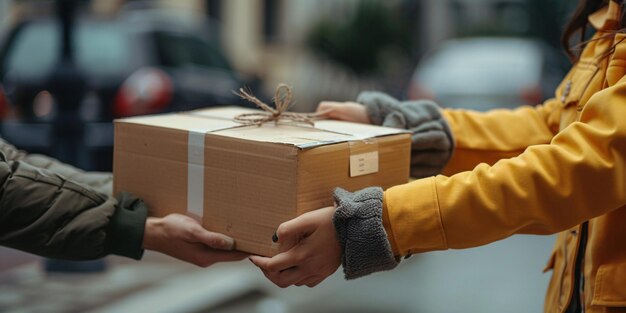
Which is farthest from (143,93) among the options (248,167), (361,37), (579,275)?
(361,37)

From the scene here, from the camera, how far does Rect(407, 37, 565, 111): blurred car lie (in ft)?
35.7

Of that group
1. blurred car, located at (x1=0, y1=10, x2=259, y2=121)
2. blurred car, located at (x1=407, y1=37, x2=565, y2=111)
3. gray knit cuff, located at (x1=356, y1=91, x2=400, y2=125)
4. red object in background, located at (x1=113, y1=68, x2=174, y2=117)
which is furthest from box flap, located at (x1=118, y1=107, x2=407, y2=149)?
blurred car, located at (x1=407, y1=37, x2=565, y2=111)

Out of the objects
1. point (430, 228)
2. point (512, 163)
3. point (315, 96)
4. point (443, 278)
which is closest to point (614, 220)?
point (512, 163)

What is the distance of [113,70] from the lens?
25.5 ft

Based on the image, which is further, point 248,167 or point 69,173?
point 69,173

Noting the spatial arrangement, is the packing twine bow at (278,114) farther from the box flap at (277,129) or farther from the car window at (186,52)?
the car window at (186,52)

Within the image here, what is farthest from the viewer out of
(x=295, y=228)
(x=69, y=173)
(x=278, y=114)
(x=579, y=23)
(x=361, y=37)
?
(x=361, y=37)

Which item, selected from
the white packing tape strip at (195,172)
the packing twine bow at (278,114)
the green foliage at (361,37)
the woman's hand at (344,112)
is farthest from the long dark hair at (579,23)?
the green foliage at (361,37)

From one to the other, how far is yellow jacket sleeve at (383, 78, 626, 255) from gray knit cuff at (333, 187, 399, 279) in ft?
0.11

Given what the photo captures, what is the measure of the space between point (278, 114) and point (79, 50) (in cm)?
522

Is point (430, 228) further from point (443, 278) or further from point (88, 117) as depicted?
point (88, 117)

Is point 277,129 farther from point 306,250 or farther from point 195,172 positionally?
Result: point 306,250

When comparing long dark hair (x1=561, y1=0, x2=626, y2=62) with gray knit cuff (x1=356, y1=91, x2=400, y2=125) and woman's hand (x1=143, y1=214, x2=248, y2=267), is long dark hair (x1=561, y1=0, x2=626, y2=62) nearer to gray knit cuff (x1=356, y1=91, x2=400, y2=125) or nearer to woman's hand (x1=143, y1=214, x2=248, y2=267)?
gray knit cuff (x1=356, y1=91, x2=400, y2=125)

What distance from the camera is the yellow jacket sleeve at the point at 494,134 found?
2916mm
